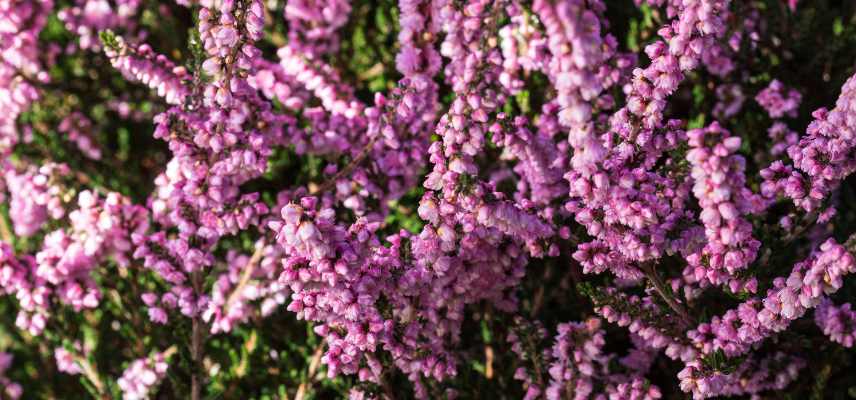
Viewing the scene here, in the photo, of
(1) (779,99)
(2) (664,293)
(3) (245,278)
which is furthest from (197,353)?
(1) (779,99)

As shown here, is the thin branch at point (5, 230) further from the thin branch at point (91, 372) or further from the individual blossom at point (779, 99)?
the individual blossom at point (779, 99)

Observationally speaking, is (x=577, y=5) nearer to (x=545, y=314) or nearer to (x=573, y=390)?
(x=573, y=390)

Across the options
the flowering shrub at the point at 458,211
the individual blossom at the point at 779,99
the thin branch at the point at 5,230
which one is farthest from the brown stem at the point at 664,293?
the thin branch at the point at 5,230

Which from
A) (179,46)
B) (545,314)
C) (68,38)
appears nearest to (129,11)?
(179,46)

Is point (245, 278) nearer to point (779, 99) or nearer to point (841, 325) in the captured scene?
point (841, 325)

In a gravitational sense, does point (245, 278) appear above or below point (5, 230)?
below

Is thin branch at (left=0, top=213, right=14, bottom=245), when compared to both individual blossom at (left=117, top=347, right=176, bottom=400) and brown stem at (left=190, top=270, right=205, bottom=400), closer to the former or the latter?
individual blossom at (left=117, top=347, right=176, bottom=400)

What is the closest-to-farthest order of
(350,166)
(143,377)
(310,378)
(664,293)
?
(664,293) → (350,166) → (310,378) → (143,377)

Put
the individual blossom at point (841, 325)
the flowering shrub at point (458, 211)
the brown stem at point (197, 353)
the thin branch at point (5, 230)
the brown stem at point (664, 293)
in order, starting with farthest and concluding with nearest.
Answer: the thin branch at point (5, 230) < the brown stem at point (197, 353) < the individual blossom at point (841, 325) < the brown stem at point (664, 293) < the flowering shrub at point (458, 211)
